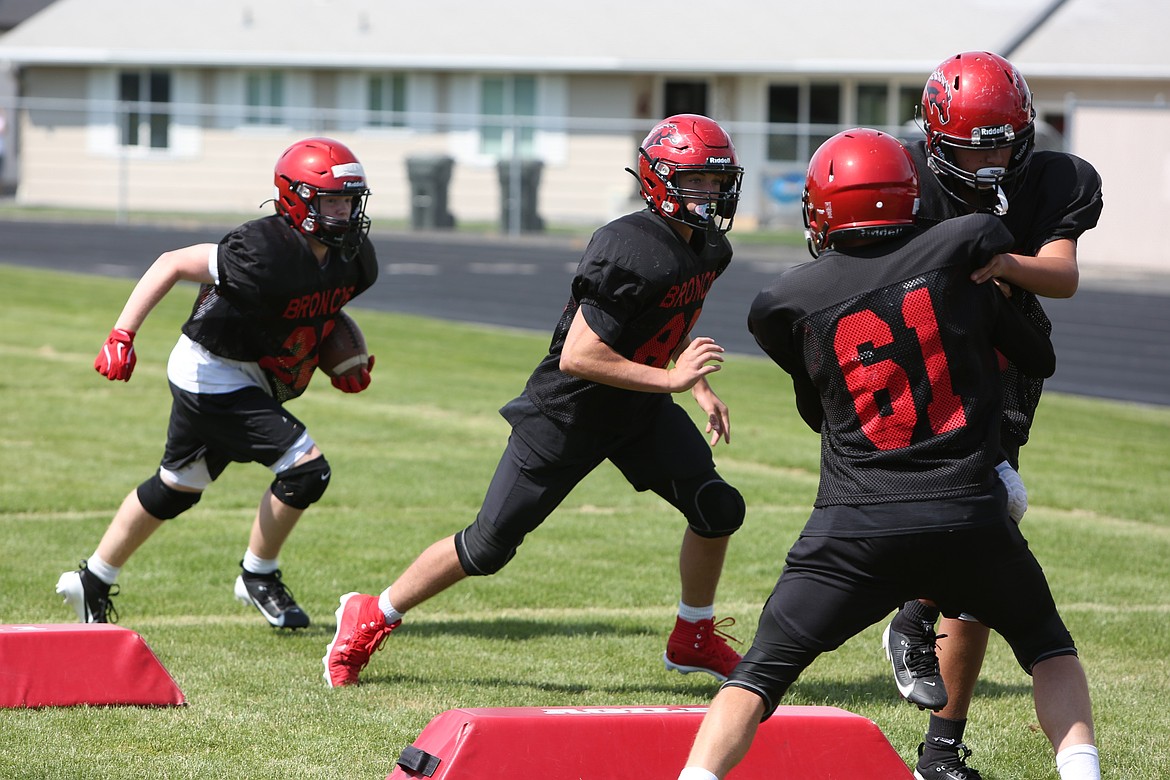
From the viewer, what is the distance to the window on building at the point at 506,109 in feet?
106

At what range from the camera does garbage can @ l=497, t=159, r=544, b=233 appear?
94.4 feet

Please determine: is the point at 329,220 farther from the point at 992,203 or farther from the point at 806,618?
the point at 806,618

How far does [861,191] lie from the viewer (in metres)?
3.79

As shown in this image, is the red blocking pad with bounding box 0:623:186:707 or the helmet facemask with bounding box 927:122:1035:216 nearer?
the helmet facemask with bounding box 927:122:1035:216

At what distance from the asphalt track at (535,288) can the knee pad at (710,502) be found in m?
9.51

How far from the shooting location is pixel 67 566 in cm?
691

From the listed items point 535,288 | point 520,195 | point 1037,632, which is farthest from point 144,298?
point 520,195

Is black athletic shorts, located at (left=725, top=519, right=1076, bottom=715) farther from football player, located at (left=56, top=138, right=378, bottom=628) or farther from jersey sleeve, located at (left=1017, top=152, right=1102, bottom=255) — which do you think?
football player, located at (left=56, top=138, right=378, bottom=628)

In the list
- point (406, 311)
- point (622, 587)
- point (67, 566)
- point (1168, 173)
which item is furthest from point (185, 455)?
point (1168, 173)

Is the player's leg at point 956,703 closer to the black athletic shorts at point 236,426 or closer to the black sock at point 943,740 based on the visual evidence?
the black sock at point 943,740

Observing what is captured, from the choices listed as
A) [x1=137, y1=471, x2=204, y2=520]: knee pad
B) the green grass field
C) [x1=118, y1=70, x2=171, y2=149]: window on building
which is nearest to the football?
[x1=137, y1=471, x2=204, y2=520]: knee pad

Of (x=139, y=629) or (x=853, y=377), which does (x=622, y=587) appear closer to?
(x=139, y=629)

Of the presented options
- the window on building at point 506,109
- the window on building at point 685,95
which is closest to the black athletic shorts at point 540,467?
the window on building at point 506,109

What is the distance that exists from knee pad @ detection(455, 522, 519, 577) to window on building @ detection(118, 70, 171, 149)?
29617 millimetres
